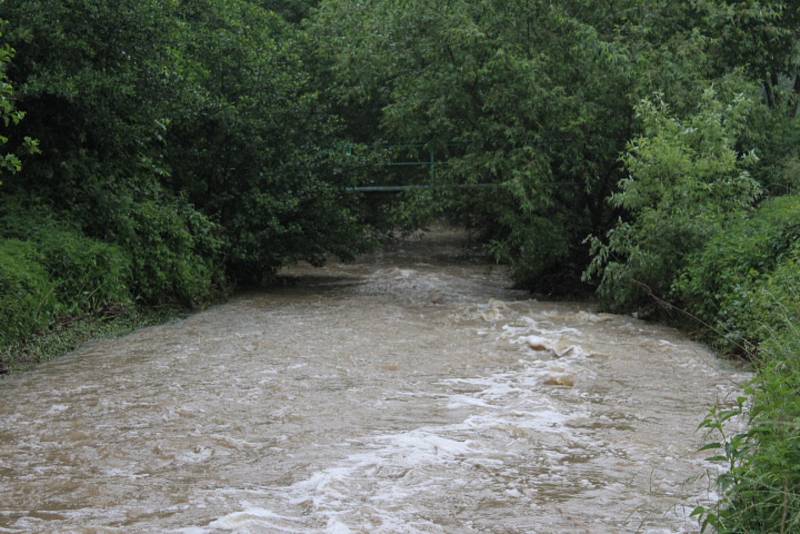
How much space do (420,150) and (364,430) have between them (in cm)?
1508

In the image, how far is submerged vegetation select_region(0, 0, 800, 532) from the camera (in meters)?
13.3

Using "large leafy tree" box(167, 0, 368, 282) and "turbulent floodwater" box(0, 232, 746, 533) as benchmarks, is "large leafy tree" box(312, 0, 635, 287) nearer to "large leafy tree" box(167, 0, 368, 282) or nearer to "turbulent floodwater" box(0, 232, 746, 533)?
"large leafy tree" box(167, 0, 368, 282)

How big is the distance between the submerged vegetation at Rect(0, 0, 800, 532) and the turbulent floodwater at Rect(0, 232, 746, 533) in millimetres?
1292

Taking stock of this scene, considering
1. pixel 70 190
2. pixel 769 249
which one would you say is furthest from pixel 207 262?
pixel 769 249

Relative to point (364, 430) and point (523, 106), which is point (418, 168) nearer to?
point (523, 106)

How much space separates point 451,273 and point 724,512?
61.5ft

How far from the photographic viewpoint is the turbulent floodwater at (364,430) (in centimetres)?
629

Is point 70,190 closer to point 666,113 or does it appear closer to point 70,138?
point 70,138

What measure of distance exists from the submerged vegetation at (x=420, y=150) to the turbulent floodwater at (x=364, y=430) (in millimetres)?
1292

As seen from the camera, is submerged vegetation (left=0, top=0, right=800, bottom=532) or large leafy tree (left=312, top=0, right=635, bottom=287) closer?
submerged vegetation (left=0, top=0, right=800, bottom=532)

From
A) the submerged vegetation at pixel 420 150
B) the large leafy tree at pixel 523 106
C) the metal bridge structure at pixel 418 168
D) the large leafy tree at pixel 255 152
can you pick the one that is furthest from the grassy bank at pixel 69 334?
the large leafy tree at pixel 523 106

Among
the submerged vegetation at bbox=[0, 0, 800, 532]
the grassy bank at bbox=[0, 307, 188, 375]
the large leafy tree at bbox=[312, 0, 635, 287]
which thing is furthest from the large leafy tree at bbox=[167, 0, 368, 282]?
the grassy bank at bbox=[0, 307, 188, 375]

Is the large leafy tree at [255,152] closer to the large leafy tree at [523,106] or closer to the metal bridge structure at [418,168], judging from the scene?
the metal bridge structure at [418,168]

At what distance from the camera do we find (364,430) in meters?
8.33
